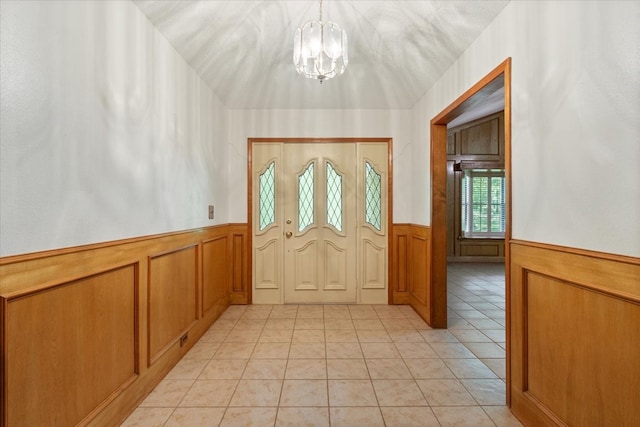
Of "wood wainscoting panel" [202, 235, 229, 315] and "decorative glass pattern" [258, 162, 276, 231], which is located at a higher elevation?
"decorative glass pattern" [258, 162, 276, 231]

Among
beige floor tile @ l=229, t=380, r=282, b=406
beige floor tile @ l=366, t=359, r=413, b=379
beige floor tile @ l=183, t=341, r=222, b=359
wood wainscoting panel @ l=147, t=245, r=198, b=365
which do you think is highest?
wood wainscoting panel @ l=147, t=245, r=198, b=365

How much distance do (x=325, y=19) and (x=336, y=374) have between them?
8.80 feet

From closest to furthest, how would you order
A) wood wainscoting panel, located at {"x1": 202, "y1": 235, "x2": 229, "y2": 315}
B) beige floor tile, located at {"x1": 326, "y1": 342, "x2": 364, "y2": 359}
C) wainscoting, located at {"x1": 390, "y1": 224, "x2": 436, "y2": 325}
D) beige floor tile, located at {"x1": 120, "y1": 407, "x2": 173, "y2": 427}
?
beige floor tile, located at {"x1": 120, "y1": 407, "x2": 173, "y2": 427}
beige floor tile, located at {"x1": 326, "y1": 342, "x2": 364, "y2": 359}
wood wainscoting panel, located at {"x1": 202, "y1": 235, "x2": 229, "y2": 315}
wainscoting, located at {"x1": 390, "y1": 224, "x2": 436, "y2": 325}

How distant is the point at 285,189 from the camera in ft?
13.5

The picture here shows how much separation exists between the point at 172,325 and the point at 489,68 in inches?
117

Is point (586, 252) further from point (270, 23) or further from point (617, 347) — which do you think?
point (270, 23)

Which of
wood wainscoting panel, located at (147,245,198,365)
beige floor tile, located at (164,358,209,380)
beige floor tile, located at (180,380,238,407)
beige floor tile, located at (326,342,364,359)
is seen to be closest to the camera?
beige floor tile, located at (180,380,238,407)

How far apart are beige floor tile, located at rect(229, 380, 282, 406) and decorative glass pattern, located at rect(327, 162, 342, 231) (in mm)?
2202

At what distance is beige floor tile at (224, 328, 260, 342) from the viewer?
120 inches

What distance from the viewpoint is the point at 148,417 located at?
6.26 ft

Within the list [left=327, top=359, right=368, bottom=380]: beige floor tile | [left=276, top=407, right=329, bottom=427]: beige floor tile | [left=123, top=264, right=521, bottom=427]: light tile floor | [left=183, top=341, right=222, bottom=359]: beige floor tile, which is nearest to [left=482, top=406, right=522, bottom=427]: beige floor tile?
[left=123, top=264, right=521, bottom=427]: light tile floor

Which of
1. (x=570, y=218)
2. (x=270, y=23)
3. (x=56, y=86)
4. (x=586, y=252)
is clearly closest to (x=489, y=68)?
(x=570, y=218)

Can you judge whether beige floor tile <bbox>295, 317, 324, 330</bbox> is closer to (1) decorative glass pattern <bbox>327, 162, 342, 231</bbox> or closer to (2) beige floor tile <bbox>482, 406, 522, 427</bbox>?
(1) decorative glass pattern <bbox>327, 162, 342, 231</bbox>

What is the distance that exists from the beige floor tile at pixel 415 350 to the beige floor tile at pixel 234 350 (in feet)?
4.24
